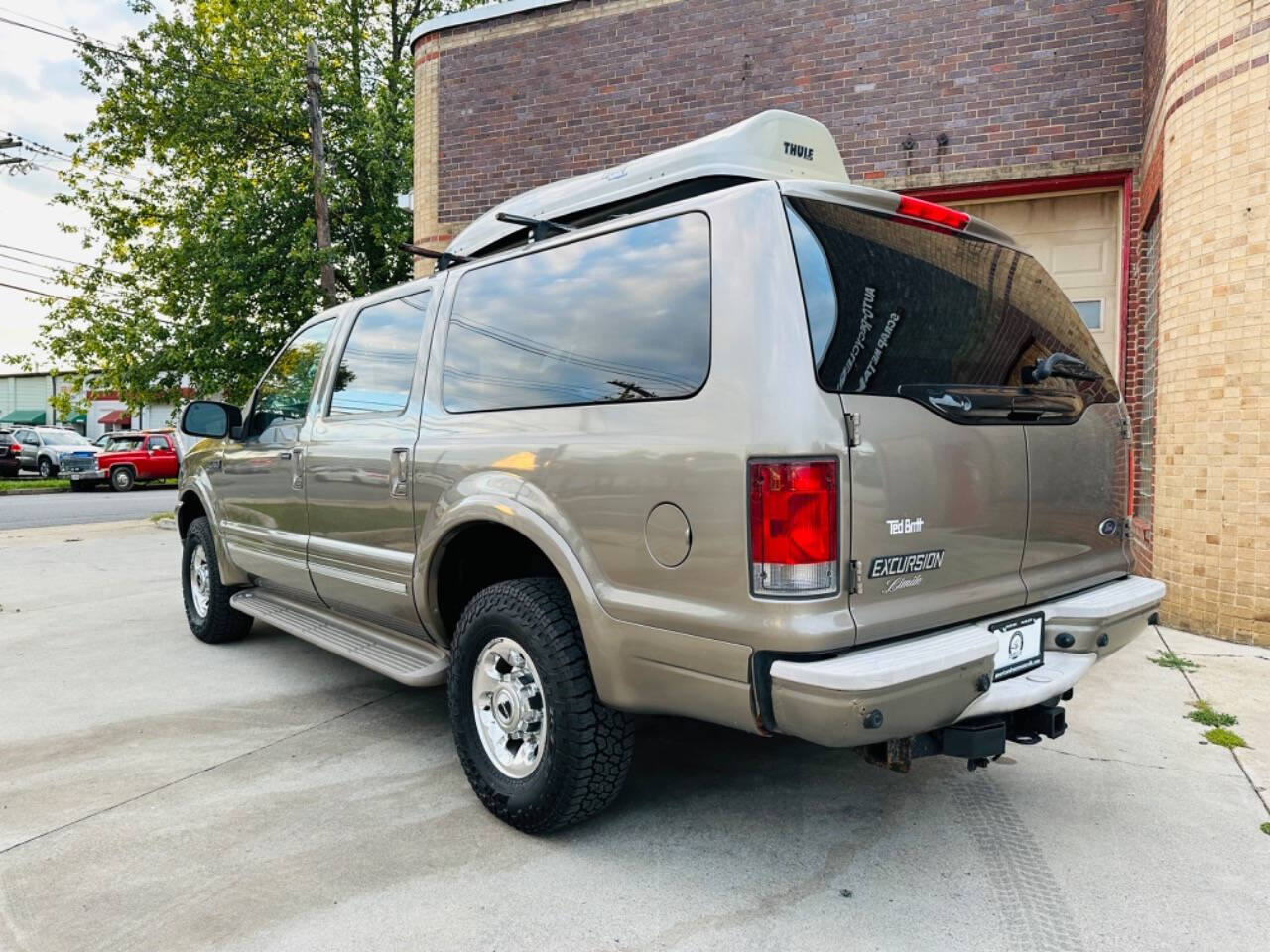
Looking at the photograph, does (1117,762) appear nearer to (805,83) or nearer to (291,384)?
(291,384)

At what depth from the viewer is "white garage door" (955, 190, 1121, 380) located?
8.03m

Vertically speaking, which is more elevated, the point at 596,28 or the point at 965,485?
the point at 596,28

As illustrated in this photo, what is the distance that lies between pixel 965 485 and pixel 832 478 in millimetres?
560

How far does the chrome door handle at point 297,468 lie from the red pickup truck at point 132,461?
23.7m

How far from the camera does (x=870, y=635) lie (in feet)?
8.11

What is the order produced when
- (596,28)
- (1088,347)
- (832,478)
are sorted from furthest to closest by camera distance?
(596,28)
(1088,347)
(832,478)

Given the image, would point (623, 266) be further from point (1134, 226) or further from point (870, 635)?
point (1134, 226)

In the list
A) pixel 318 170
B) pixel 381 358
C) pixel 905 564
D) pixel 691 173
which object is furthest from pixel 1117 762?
pixel 318 170

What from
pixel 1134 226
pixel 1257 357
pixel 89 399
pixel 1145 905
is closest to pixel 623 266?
pixel 1145 905

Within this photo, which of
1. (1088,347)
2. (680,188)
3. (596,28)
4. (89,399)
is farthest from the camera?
(89,399)

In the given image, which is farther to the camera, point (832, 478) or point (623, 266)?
point (623, 266)

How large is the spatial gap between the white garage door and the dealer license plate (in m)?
5.88

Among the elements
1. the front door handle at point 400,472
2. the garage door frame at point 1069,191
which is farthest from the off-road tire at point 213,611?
the garage door frame at point 1069,191

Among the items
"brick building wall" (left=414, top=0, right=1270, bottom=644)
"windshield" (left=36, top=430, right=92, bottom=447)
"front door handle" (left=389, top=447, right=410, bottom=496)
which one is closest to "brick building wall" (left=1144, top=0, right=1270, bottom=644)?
"brick building wall" (left=414, top=0, right=1270, bottom=644)
